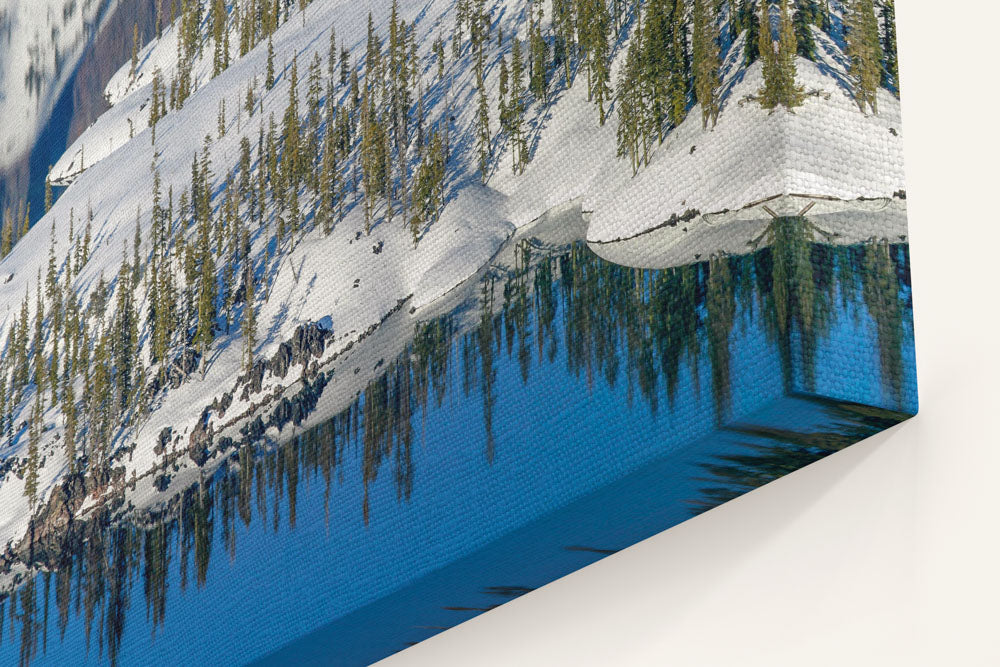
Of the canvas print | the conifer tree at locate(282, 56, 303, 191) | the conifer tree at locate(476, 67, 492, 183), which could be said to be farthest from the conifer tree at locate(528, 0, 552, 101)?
the conifer tree at locate(282, 56, 303, 191)

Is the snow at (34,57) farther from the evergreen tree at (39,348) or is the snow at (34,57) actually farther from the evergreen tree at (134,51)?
the evergreen tree at (39,348)

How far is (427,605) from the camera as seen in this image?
11.5ft

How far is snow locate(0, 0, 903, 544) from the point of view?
283cm

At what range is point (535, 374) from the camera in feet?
10.7

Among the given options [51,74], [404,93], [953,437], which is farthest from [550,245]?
[51,74]

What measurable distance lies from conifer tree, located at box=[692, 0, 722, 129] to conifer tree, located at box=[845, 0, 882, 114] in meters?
0.32

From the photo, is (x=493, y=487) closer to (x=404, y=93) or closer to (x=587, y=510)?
(x=587, y=510)

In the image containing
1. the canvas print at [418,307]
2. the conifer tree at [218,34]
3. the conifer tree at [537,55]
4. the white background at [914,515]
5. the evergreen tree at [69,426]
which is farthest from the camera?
the conifer tree at [218,34]

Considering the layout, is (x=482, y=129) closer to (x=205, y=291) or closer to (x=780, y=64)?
(x=780, y=64)

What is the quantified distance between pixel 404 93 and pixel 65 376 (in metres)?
1.95

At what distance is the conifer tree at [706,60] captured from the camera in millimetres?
2975

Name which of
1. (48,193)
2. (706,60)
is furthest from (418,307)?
(48,193)

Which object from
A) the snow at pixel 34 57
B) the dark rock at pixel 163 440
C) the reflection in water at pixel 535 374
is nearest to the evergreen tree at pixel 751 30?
the reflection in water at pixel 535 374

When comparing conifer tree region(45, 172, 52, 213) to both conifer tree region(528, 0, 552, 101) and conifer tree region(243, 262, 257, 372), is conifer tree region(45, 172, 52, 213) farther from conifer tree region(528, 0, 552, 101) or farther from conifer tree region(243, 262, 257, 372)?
conifer tree region(528, 0, 552, 101)
